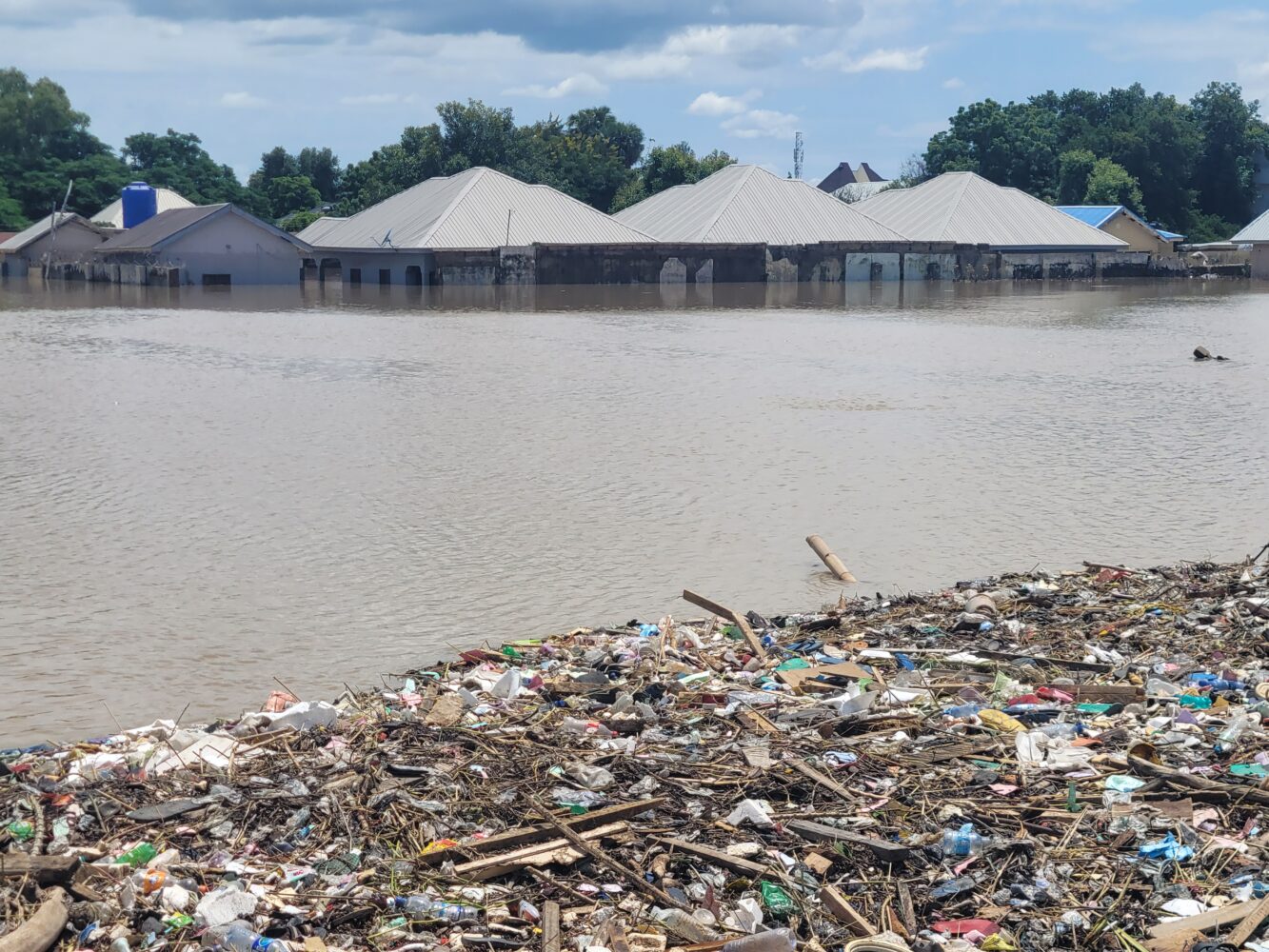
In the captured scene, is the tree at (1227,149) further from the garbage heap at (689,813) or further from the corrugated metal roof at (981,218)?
the garbage heap at (689,813)

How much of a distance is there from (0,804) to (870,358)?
68.4 feet

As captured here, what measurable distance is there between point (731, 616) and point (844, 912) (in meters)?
4.00

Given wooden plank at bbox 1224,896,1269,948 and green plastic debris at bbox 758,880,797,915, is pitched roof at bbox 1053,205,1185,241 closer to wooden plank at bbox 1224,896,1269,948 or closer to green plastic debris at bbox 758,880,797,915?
wooden plank at bbox 1224,896,1269,948

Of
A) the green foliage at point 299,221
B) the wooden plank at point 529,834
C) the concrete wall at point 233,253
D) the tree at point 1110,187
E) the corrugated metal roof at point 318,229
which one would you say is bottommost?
the wooden plank at point 529,834

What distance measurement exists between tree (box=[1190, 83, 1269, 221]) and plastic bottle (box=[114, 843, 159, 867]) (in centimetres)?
8148

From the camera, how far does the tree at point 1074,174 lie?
237 feet

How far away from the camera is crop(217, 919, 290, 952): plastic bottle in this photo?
13.3 ft

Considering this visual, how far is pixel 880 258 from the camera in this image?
57.7 meters

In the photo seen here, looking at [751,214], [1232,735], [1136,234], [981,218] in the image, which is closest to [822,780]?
[1232,735]

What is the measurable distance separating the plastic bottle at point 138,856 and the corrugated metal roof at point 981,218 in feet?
187

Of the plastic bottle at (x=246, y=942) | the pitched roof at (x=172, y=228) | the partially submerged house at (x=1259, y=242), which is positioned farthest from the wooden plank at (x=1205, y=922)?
the partially submerged house at (x=1259, y=242)

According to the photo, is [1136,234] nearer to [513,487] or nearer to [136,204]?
[136,204]

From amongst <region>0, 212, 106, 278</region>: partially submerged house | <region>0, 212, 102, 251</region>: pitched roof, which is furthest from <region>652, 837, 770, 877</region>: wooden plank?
<region>0, 212, 102, 251</region>: pitched roof

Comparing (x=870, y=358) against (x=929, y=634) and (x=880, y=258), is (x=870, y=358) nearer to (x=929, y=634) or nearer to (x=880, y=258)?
(x=929, y=634)
